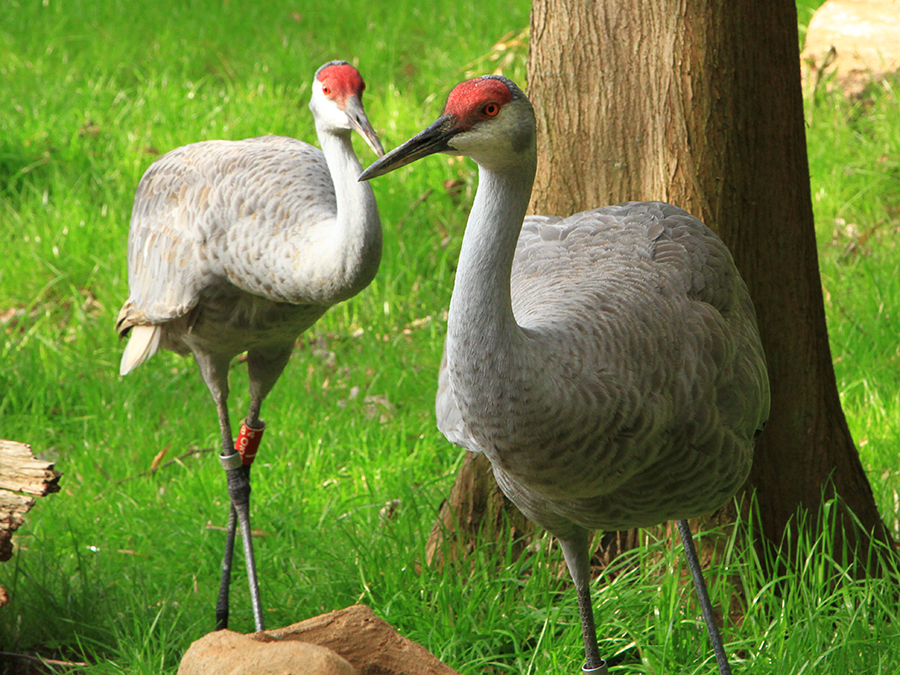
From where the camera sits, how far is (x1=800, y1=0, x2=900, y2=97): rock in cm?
556

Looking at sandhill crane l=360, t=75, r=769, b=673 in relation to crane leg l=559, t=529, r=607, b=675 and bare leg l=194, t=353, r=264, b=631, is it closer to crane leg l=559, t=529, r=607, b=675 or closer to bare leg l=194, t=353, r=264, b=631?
crane leg l=559, t=529, r=607, b=675

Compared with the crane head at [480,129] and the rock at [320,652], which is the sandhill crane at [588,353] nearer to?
the crane head at [480,129]

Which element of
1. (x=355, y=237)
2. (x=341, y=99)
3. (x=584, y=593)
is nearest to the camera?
(x=584, y=593)

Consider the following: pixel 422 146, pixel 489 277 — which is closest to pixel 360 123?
pixel 422 146

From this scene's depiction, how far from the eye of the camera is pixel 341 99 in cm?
289

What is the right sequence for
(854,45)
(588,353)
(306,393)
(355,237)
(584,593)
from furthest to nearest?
(854,45) → (306,393) → (355,237) → (584,593) → (588,353)

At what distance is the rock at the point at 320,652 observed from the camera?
1982mm

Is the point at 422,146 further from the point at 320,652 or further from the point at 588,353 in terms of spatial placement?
the point at 320,652

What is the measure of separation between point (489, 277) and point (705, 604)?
135 centimetres

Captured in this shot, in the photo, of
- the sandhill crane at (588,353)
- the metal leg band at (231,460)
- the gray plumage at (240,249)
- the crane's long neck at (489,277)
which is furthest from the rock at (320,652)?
the metal leg band at (231,460)

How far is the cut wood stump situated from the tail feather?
1.75ft

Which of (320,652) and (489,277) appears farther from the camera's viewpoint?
(320,652)

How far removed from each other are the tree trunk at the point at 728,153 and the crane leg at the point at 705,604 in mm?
447

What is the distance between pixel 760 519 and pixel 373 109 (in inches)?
165
